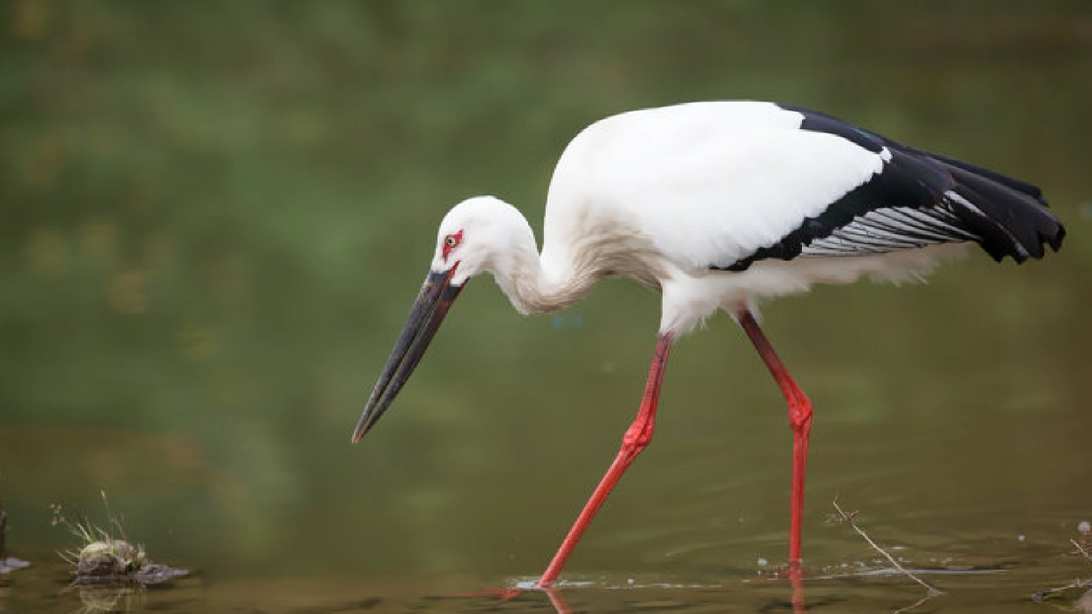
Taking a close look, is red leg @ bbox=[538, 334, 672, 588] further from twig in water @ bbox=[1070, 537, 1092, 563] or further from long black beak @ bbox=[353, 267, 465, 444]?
twig in water @ bbox=[1070, 537, 1092, 563]

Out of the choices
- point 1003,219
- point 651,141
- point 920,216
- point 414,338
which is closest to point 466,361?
point 414,338

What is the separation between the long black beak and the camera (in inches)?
271

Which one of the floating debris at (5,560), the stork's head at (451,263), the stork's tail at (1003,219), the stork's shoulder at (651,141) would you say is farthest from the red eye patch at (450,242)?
the floating debris at (5,560)

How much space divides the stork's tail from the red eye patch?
166 cm

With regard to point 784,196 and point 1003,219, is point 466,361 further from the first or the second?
point 1003,219

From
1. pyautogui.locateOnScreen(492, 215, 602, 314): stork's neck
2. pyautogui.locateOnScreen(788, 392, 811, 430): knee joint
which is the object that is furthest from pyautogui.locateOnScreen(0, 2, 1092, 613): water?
pyautogui.locateOnScreen(492, 215, 602, 314): stork's neck

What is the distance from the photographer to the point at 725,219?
21.8 ft

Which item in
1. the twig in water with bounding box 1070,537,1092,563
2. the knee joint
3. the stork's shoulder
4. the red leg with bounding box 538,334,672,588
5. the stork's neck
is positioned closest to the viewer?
the twig in water with bounding box 1070,537,1092,563

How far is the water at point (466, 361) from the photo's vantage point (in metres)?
6.68

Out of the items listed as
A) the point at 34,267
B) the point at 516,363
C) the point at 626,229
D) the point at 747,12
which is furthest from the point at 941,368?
the point at 747,12

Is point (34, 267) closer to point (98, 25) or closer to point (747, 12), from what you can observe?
point (98, 25)

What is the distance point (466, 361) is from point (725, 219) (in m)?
3.53

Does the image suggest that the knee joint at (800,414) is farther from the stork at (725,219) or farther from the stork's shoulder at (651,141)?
the stork's shoulder at (651,141)

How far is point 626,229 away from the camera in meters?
6.76
